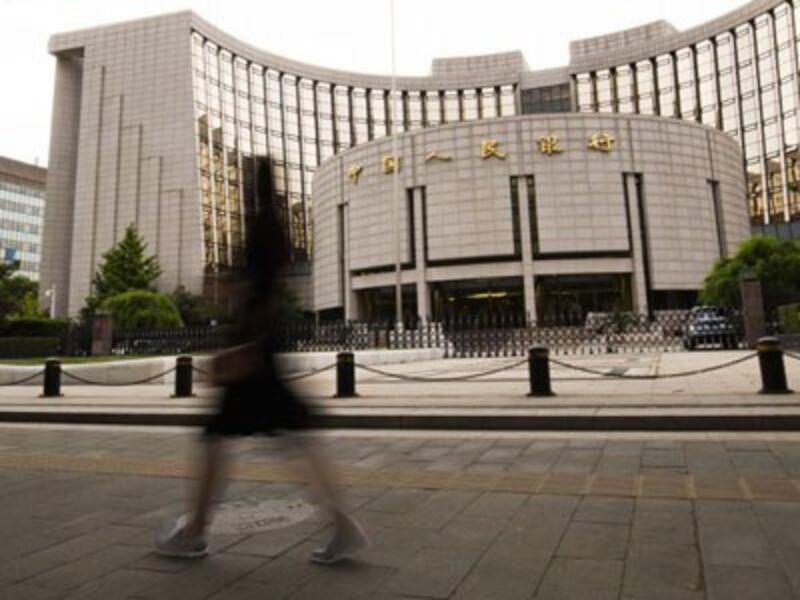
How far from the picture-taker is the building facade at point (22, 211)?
10294 cm

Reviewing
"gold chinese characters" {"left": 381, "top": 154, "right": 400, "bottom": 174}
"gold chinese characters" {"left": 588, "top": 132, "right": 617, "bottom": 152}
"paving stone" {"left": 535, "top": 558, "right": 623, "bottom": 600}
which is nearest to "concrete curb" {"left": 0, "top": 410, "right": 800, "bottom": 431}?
"paving stone" {"left": 535, "top": 558, "right": 623, "bottom": 600}

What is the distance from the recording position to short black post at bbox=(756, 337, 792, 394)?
8.77m

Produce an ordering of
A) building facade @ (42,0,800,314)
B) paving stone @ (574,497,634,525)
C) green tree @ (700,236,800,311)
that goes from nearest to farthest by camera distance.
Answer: paving stone @ (574,497,634,525) < green tree @ (700,236,800,311) < building facade @ (42,0,800,314)

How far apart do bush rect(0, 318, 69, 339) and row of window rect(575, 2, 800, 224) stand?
68.7 metres

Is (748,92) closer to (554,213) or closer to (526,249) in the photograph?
(554,213)

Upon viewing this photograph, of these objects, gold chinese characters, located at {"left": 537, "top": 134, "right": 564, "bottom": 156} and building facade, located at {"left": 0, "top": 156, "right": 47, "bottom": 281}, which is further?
building facade, located at {"left": 0, "top": 156, "right": 47, "bottom": 281}

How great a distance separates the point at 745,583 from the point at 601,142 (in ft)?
185

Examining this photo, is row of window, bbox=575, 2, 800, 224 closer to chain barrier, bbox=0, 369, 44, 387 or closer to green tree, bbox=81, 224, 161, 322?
green tree, bbox=81, 224, 161, 322

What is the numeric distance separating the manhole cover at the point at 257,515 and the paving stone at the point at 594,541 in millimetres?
1827

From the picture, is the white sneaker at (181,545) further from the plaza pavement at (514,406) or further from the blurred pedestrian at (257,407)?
the plaza pavement at (514,406)

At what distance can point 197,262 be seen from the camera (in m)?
60.6

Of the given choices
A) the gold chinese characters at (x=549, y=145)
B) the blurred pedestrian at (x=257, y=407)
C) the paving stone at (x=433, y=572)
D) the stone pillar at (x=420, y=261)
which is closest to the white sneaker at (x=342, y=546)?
the blurred pedestrian at (x=257, y=407)

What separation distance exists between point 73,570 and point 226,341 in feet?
5.02

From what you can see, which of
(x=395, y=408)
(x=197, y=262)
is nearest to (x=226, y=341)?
(x=395, y=408)
